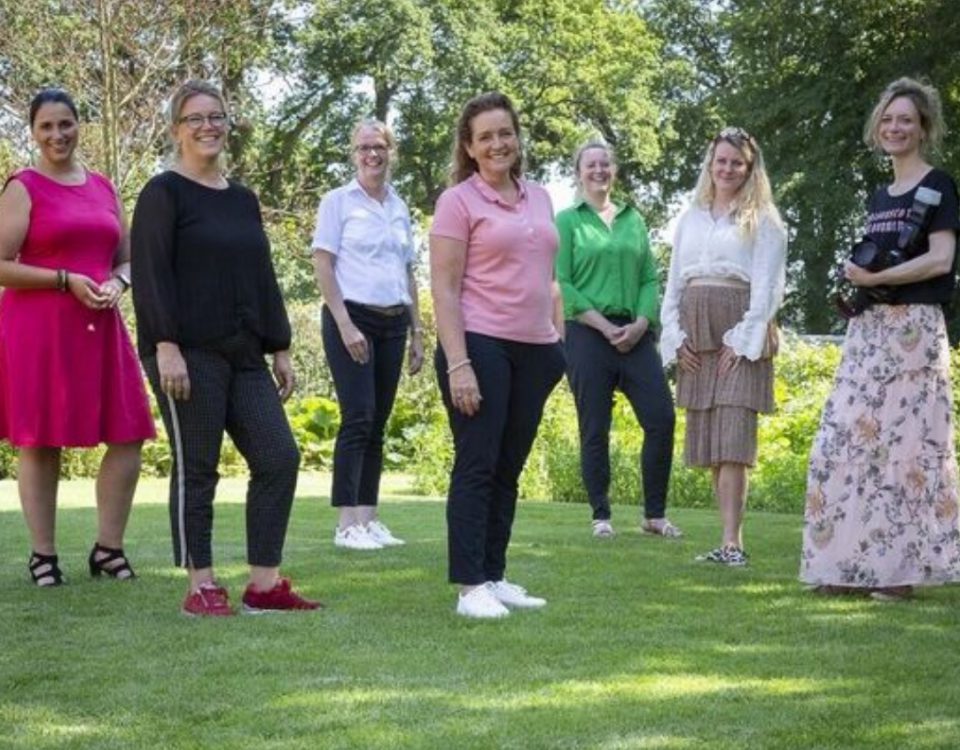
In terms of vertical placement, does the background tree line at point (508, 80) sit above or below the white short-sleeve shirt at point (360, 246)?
above

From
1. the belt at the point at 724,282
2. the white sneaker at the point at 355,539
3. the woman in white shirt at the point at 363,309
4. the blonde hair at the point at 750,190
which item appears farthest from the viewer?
the white sneaker at the point at 355,539

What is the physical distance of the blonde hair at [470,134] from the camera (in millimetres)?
6195

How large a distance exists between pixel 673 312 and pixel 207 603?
114 inches

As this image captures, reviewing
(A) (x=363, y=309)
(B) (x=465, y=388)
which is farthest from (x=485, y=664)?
(A) (x=363, y=309)

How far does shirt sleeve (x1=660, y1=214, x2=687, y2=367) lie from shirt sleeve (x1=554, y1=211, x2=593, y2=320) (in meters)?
0.89

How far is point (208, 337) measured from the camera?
19.6 feet

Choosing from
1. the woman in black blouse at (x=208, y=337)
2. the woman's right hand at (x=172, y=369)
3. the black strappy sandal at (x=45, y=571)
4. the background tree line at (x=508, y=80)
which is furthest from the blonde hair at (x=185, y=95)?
the background tree line at (x=508, y=80)

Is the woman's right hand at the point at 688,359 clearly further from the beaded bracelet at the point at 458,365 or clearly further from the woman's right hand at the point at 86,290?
the woman's right hand at the point at 86,290

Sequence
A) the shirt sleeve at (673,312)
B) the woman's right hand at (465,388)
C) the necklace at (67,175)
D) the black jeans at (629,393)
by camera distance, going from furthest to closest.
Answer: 1. the black jeans at (629,393)
2. the shirt sleeve at (673,312)
3. the necklace at (67,175)
4. the woman's right hand at (465,388)

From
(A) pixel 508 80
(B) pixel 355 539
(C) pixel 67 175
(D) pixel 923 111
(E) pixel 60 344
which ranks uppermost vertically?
(A) pixel 508 80

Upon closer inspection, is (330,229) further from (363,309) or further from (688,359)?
(688,359)

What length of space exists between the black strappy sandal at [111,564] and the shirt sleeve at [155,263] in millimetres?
1644

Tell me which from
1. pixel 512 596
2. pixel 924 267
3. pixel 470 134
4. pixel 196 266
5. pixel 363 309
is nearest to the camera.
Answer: pixel 196 266

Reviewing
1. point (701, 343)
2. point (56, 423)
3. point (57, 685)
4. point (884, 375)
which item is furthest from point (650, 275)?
point (57, 685)
